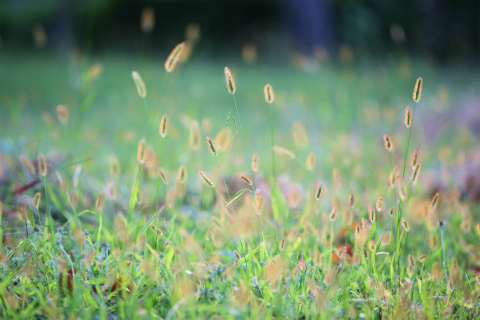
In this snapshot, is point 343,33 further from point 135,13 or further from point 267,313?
point 267,313

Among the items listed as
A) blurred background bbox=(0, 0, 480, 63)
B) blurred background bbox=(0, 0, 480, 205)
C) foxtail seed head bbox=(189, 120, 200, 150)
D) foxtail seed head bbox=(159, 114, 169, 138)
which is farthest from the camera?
blurred background bbox=(0, 0, 480, 63)

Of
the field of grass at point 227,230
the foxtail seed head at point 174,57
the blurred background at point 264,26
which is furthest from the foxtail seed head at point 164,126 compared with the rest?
the blurred background at point 264,26

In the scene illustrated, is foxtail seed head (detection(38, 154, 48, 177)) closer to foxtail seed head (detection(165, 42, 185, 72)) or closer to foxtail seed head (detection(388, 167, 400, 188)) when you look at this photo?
foxtail seed head (detection(165, 42, 185, 72))

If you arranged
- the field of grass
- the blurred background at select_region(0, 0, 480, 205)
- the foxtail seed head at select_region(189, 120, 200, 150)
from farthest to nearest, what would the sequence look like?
the blurred background at select_region(0, 0, 480, 205) → the foxtail seed head at select_region(189, 120, 200, 150) → the field of grass

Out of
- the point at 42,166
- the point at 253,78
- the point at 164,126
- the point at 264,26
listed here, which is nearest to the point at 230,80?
the point at 164,126

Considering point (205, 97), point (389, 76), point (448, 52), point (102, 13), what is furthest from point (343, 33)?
point (102, 13)

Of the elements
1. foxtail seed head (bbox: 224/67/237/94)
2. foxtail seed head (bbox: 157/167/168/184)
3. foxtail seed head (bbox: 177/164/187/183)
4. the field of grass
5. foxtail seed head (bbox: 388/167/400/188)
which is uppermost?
foxtail seed head (bbox: 224/67/237/94)

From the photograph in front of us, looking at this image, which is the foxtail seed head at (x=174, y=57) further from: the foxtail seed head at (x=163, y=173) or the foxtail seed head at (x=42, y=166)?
the foxtail seed head at (x=42, y=166)

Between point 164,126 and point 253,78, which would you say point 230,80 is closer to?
point 164,126

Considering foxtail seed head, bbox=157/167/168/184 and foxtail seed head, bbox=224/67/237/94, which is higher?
foxtail seed head, bbox=224/67/237/94

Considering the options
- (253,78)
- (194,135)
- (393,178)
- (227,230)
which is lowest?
(253,78)

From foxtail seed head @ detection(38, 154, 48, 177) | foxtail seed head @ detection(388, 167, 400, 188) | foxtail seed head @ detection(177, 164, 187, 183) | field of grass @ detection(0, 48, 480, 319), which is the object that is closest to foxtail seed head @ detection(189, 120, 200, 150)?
field of grass @ detection(0, 48, 480, 319)
